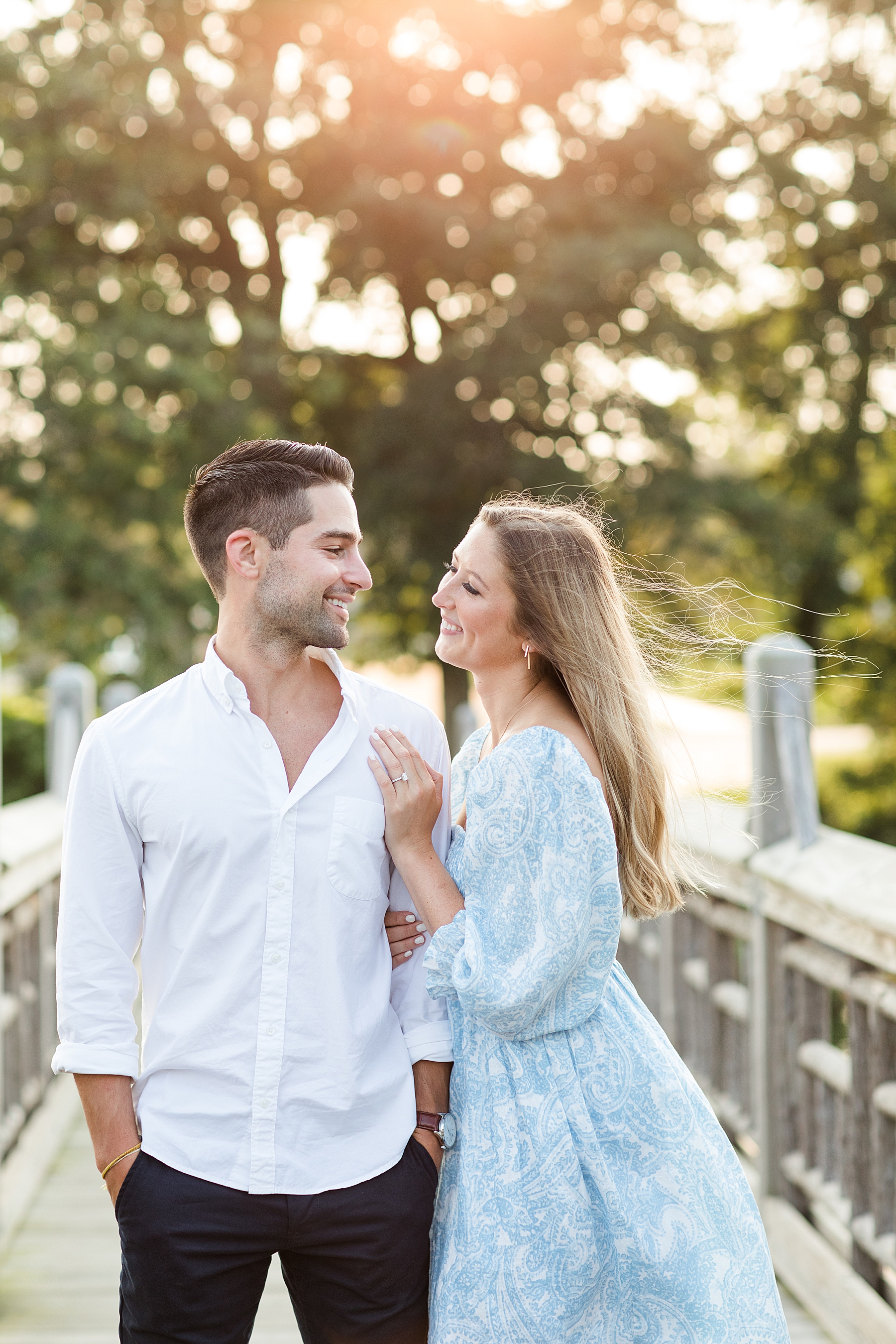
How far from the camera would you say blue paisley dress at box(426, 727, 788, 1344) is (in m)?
2.00

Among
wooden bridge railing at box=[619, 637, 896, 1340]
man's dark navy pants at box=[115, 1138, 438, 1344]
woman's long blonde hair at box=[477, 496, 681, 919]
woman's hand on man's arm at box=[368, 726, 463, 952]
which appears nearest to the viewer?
man's dark navy pants at box=[115, 1138, 438, 1344]

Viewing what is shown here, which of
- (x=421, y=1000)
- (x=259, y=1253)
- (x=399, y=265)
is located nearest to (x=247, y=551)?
(x=421, y=1000)

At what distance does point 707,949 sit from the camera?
14.6 feet

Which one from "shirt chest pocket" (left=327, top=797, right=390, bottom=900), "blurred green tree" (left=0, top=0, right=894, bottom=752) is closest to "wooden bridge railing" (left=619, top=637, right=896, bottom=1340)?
"shirt chest pocket" (left=327, top=797, right=390, bottom=900)

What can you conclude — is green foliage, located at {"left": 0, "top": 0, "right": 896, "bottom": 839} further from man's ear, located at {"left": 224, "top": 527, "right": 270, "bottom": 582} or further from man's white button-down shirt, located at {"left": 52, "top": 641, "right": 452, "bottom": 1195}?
man's white button-down shirt, located at {"left": 52, "top": 641, "right": 452, "bottom": 1195}

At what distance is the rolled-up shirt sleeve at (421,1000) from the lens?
212 centimetres

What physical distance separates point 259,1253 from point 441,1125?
1.08 ft

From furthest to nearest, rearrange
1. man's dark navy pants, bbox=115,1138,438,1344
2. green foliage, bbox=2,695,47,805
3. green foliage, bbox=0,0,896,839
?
green foliage, bbox=2,695,47,805 < green foliage, bbox=0,0,896,839 < man's dark navy pants, bbox=115,1138,438,1344

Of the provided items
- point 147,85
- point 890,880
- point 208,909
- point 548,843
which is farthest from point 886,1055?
point 147,85

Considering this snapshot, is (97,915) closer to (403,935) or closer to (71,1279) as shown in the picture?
(403,935)

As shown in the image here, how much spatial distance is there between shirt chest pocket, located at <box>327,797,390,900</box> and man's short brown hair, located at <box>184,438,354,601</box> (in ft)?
1.38

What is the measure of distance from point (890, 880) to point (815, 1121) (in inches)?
34.5

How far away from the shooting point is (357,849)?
2021 mm

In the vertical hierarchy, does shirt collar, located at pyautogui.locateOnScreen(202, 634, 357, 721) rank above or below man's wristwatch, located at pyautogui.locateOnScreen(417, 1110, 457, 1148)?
above
